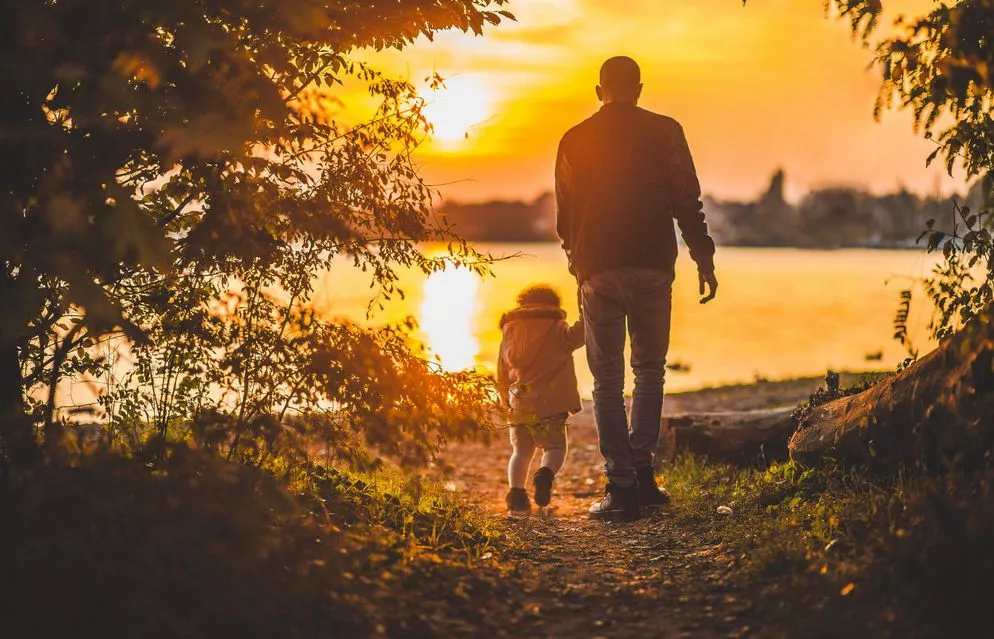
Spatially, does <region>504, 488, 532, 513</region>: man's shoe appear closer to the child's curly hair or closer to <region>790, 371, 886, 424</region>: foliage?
the child's curly hair

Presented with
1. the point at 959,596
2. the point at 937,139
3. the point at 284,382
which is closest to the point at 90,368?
the point at 284,382

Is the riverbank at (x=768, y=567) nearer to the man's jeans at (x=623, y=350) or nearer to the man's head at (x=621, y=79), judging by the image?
the man's jeans at (x=623, y=350)

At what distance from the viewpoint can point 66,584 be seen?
136 inches

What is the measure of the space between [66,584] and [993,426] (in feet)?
13.5

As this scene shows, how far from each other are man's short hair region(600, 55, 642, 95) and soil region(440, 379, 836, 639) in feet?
9.38

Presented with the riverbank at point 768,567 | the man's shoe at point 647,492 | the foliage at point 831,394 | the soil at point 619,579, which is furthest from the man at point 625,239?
the foliage at point 831,394

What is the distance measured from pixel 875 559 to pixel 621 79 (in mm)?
3623

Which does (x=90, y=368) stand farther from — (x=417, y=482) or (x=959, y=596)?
(x=959, y=596)

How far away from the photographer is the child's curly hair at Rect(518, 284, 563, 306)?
24.7ft

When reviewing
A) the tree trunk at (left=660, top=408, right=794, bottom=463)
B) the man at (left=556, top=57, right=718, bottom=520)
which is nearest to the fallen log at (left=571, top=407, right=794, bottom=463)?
the tree trunk at (left=660, top=408, right=794, bottom=463)

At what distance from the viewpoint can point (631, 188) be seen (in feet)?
19.7

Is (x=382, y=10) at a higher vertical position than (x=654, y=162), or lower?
higher

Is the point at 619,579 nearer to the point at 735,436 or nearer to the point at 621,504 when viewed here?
the point at 621,504

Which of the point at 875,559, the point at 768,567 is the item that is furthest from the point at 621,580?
the point at 875,559
